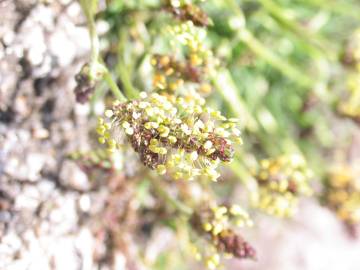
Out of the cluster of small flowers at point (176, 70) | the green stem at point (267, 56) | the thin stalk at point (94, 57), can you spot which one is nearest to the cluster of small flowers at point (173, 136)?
the thin stalk at point (94, 57)

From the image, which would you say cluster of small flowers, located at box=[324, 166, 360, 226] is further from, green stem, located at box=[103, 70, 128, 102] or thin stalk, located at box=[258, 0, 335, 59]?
green stem, located at box=[103, 70, 128, 102]

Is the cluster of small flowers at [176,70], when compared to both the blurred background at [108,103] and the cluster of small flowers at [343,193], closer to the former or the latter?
the blurred background at [108,103]

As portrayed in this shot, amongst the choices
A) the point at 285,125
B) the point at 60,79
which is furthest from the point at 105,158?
the point at 285,125

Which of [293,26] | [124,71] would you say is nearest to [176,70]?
[124,71]

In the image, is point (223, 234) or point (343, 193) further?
point (343, 193)

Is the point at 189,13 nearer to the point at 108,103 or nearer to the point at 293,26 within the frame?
the point at 108,103

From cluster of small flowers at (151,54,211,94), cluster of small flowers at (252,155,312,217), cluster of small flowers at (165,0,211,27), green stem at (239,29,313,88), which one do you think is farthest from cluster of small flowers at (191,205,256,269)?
green stem at (239,29,313,88)
